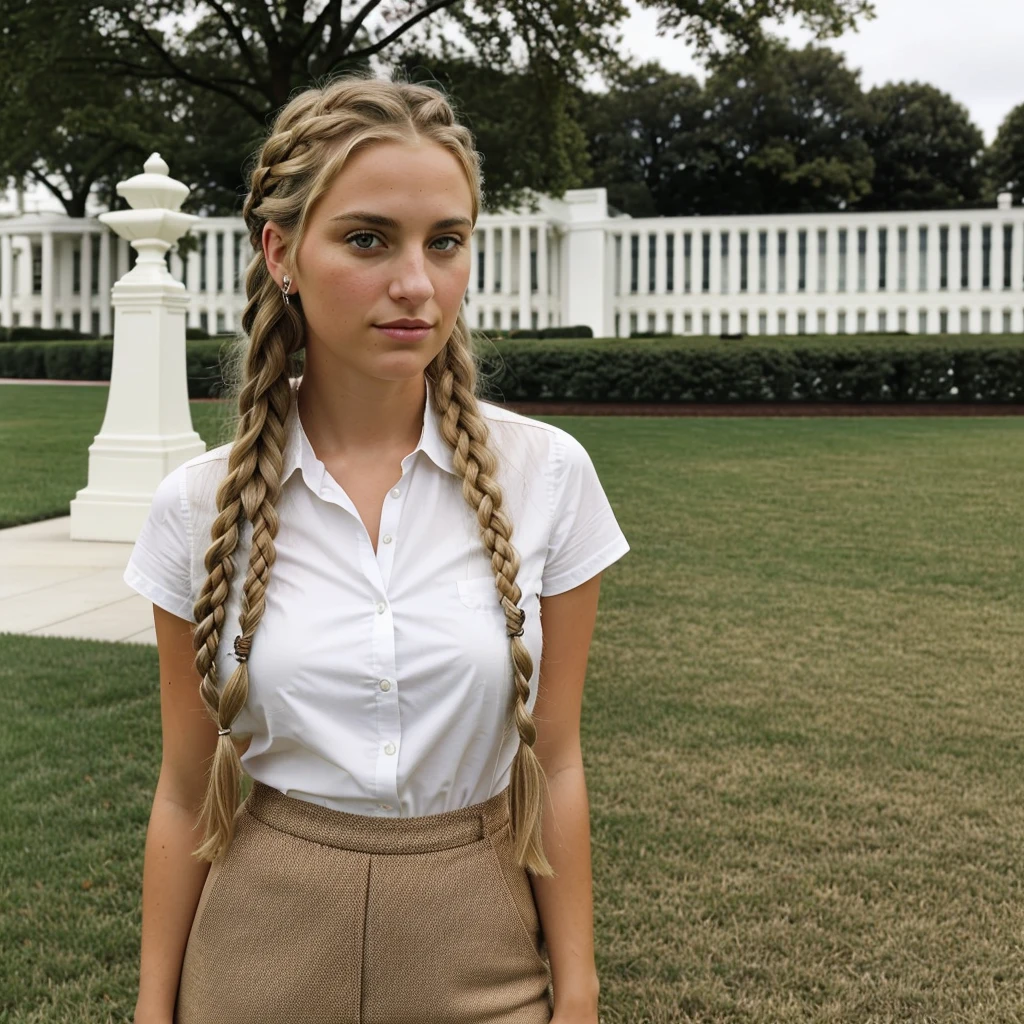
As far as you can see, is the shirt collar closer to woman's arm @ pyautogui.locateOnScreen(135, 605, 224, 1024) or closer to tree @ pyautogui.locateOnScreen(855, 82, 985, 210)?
woman's arm @ pyautogui.locateOnScreen(135, 605, 224, 1024)

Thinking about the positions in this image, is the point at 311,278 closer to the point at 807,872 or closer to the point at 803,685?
the point at 807,872

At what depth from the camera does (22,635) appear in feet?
19.0

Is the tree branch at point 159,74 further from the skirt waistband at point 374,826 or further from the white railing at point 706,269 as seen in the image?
the white railing at point 706,269

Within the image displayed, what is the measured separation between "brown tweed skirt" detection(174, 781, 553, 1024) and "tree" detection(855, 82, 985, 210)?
181 feet

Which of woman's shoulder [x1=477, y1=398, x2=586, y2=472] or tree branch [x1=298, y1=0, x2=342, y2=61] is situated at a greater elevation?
tree branch [x1=298, y1=0, x2=342, y2=61]

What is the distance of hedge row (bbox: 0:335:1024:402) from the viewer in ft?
69.1

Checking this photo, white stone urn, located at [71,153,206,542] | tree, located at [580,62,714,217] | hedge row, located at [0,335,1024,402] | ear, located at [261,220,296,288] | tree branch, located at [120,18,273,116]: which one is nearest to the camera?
ear, located at [261,220,296,288]

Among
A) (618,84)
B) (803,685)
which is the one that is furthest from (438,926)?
(618,84)

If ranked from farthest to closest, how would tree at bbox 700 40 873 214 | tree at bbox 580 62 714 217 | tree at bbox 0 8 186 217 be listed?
tree at bbox 580 62 714 217 → tree at bbox 700 40 873 214 → tree at bbox 0 8 186 217

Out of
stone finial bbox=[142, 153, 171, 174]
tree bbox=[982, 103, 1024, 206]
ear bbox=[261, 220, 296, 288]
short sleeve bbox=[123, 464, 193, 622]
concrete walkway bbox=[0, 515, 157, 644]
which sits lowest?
concrete walkway bbox=[0, 515, 157, 644]

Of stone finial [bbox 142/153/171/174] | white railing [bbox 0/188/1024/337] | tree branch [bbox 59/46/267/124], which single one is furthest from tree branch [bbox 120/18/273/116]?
white railing [bbox 0/188/1024/337]

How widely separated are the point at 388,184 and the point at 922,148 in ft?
186

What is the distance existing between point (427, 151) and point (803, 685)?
4.24 m

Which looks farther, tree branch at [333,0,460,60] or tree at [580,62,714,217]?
tree at [580,62,714,217]
